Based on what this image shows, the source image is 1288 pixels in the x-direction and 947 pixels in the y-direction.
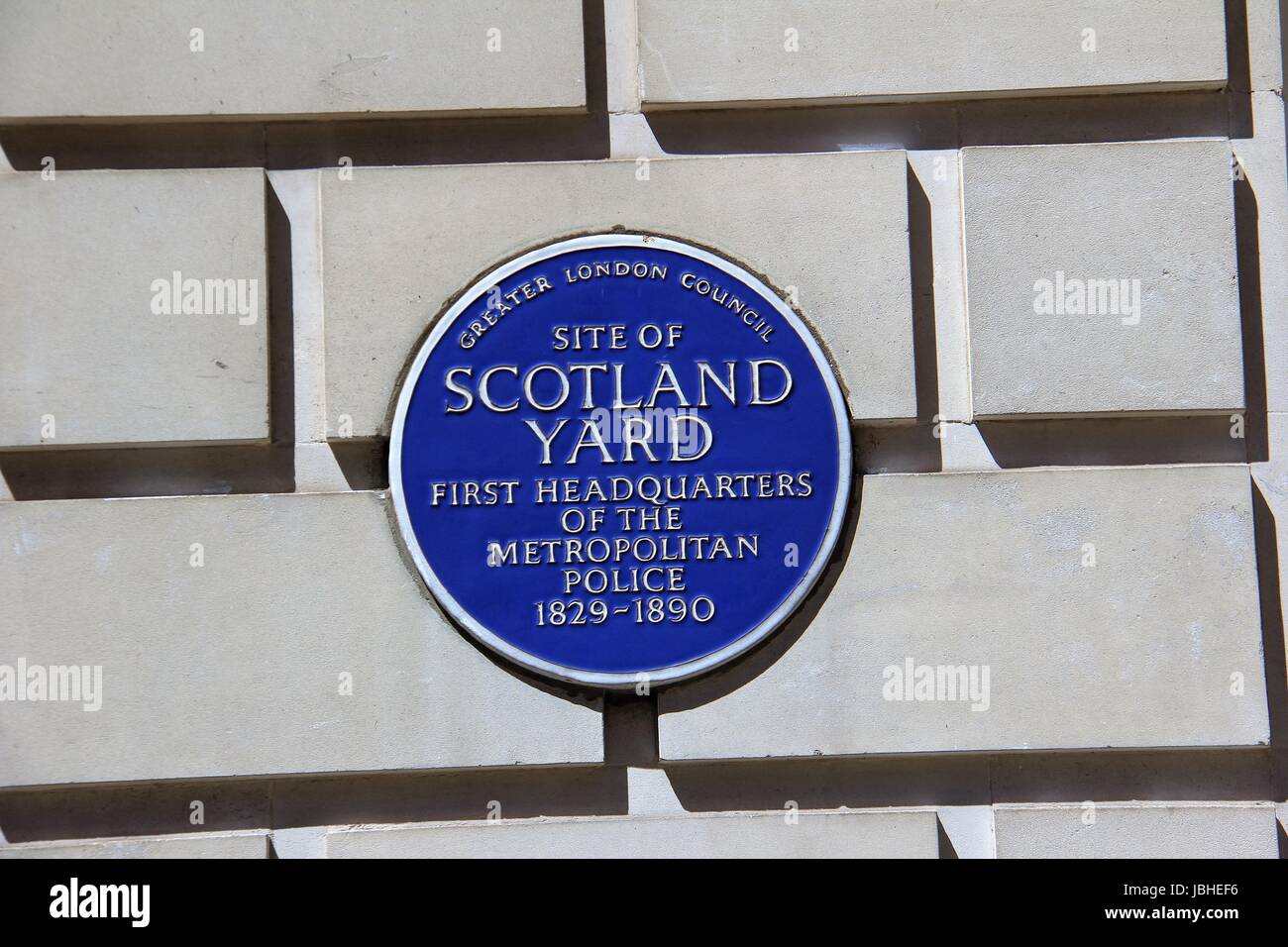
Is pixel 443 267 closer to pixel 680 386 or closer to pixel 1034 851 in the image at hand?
pixel 680 386

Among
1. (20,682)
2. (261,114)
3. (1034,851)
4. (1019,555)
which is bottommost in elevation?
(1034,851)

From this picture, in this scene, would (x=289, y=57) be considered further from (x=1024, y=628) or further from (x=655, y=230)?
(x=1024, y=628)

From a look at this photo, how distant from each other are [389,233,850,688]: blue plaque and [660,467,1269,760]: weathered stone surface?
0.64 feet

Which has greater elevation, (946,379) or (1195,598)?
(946,379)

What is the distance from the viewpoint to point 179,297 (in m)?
4.63

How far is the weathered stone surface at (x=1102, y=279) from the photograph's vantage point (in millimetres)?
4648

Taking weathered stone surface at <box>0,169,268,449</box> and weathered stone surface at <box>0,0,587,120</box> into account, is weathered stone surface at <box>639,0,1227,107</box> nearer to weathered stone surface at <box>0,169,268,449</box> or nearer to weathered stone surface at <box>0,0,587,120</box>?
weathered stone surface at <box>0,0,587,120</box>

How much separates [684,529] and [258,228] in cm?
184

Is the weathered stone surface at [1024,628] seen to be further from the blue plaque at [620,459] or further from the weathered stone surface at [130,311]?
the weathered stone surface at [130,311]

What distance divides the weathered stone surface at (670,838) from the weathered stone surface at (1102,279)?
4.96 feet

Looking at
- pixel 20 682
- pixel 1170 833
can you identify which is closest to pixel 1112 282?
pixel 1170 833

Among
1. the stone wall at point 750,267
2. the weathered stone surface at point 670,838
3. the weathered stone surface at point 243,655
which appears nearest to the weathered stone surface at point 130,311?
the stone wall at point 750,267

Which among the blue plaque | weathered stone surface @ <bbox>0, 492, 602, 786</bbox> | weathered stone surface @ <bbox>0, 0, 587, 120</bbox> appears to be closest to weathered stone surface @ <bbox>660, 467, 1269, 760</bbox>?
the blue plaque

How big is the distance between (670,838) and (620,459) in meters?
1.32
